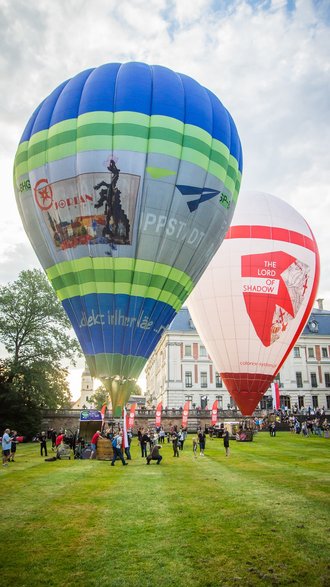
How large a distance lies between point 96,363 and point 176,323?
56.2 m

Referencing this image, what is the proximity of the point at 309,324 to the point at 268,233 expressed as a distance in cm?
4895

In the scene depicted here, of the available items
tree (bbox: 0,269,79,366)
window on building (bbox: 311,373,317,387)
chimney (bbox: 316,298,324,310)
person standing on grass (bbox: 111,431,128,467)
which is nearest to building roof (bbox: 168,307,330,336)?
window on building (bbox: 311,373,317,387)

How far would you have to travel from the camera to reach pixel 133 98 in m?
18.9

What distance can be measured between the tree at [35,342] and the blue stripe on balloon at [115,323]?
26651mm

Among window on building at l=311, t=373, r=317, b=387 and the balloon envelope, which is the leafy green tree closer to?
the balloon envelope

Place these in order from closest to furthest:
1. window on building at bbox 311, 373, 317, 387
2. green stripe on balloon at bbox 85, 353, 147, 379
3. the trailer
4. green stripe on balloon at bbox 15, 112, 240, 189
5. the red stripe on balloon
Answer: green stripe on balloon at bbox 85, 353, 147, 379 < green stripe on balloon at bbox 15, 112, 240, 189 < the trailer < the red stripe on balloon < window on building at bbox 311, 373, 317, 387

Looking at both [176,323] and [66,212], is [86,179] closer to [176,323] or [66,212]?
[66,212]

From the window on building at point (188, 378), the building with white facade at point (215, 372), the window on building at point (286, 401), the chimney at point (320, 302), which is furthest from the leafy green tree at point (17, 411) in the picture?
the chimney at point (320, 302)

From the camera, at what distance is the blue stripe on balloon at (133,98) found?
18.9 meters

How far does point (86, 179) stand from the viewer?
713 inches

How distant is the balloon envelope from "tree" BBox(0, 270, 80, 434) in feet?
85.6

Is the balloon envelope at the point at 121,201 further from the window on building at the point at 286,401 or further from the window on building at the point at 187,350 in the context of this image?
the window on building at the point at 286,401

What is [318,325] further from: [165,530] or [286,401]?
[165,530]

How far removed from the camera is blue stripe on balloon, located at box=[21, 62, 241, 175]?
62.1 ft
